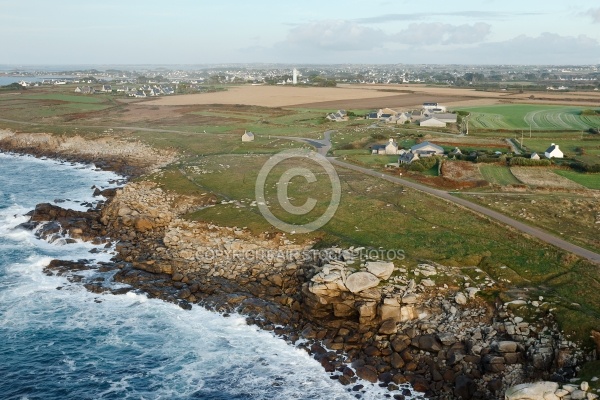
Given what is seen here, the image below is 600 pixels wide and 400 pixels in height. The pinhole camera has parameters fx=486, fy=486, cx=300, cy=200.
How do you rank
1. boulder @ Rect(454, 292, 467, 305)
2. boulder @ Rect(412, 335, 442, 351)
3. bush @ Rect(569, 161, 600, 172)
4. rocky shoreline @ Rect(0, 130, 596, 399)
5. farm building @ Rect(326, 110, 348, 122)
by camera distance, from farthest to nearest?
1. farm building @ Rect(326, 110, 348, 122)
2. bush @ Rect(569, 161, 600, 172)
3. boulder @ Rect(454, 292, 467, 305)
4. boulder @ Rect(412, 335, 442, 351)
5. rocky shoreline @ Rect(0, 130, 596, 399)

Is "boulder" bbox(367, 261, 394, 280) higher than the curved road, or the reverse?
the curved road

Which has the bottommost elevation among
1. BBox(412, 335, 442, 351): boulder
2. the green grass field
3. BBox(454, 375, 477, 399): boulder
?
BBox(454, 375, 477, 399): boulder

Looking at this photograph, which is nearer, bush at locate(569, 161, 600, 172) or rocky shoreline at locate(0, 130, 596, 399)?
rocky shoreline at locate(0, 130, 596, 399)

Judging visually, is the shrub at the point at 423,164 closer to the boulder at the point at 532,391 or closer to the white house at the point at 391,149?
the white house at the point at 391,149

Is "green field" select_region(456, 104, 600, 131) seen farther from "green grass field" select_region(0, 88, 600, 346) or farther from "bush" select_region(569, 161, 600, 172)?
"bush" select_region(569, 161, 600, 172)

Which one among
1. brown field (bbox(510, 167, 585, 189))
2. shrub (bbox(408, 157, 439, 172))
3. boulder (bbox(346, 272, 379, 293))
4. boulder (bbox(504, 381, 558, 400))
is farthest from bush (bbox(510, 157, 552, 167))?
boulder (bbox(504, 381, 558, 400))
